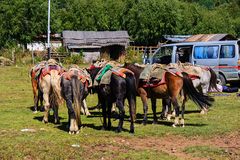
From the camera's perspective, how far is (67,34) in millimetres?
54500

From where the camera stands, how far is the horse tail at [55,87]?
40.3 feet

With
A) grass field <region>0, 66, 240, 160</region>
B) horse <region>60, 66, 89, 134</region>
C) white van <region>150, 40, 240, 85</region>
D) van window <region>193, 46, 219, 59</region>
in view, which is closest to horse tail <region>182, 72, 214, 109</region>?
grass field <region>0, 66, 240, 160</region>

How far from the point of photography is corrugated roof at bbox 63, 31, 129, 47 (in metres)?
54.2

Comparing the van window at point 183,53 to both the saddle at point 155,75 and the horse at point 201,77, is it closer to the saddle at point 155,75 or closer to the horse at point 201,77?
the horse at point 201,77

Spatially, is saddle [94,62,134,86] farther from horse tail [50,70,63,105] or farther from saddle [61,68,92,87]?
horse tail [50,70,63,105]

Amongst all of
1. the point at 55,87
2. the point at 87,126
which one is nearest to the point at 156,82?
the point at 87,126

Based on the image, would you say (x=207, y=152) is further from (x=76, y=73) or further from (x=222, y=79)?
(x=222, y=79)

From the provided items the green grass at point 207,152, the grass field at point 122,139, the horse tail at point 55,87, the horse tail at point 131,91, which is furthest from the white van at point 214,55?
the green grass at point 207,152

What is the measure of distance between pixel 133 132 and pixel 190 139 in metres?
1.38

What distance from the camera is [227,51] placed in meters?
22.0

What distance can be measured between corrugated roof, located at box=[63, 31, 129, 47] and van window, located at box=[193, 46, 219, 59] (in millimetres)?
32300

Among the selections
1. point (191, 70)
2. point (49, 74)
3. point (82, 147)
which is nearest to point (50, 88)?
point (49, 74)

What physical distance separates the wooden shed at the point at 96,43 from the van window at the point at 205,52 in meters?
31.4

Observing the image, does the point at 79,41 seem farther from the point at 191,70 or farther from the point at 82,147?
the point at 82,147
